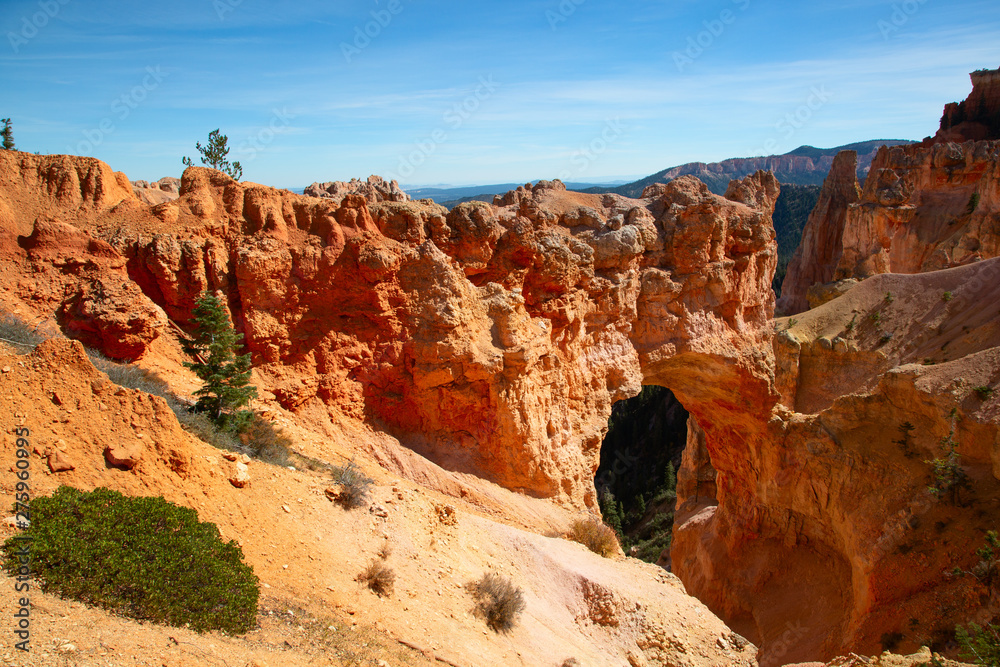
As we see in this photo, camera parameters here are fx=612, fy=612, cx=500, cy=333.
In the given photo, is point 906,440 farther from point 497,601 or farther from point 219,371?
point 219,371

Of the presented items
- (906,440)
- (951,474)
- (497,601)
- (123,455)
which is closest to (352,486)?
(497,601)

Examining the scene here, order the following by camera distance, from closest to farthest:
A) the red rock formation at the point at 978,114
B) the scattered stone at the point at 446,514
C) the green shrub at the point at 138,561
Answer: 1. the green shrub at the point at 138,561
2. the scattered stone at the point at 446,514
3. the red rock formation at the point at 978,114

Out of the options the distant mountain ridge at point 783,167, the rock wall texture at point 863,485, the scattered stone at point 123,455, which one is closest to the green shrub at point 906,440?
the rock wall texture at point 863,485

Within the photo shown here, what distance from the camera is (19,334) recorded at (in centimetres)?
858

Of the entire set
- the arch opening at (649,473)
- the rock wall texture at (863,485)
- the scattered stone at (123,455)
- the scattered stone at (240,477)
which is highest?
the scattered stone at (123,455)

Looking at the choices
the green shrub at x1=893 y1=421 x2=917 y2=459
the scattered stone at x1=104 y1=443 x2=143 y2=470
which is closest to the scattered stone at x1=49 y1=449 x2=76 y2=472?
the scattered stone at x1=104 y1=443 x2=143 y2=470

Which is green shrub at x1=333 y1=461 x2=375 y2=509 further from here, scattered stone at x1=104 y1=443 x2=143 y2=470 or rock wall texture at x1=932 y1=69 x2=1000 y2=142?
rock wall texture at x1=932 y1=69 x2=1000 y2=142

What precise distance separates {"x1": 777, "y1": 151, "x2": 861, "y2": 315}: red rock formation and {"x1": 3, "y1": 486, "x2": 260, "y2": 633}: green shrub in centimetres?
4868

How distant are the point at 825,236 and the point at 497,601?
49007mm

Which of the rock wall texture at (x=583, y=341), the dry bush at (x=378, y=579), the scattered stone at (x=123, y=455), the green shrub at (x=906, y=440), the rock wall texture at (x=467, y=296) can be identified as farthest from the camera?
the green shrub at (x=906, y=440)

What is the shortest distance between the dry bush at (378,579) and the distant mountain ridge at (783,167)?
313 ft

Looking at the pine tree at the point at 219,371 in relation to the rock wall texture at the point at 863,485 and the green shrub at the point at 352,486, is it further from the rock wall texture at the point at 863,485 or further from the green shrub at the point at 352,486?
the rock wall texture at the point at 863,485

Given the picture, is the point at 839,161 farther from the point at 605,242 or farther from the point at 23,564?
the point at 23,564

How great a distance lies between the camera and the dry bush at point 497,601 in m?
9.38
